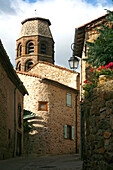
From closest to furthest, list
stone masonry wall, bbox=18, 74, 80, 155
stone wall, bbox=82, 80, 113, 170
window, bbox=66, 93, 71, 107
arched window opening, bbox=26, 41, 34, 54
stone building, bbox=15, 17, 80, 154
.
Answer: stone wall, bbox=82, 80, 113, 170, stone masonry wall, bbox=18, 74, 80, 155, stone building, bbox=15, 17, 80, 154, window, bbox=66, 93, 71, 107, arched window opening, bbox=26, 41, 34, 54

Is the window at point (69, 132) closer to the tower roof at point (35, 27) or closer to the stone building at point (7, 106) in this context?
the stone building at point (7, 106)

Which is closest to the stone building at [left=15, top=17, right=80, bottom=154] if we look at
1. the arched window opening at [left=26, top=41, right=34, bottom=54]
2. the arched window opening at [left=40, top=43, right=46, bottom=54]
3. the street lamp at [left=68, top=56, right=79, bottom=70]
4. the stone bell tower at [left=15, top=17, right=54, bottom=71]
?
the street lamp at [left=68, top=56, right=79, bottom=70]

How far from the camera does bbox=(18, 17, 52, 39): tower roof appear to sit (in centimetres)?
4175

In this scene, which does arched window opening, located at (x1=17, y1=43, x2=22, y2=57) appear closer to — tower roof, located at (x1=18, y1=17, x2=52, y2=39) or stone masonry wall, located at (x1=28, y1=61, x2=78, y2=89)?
tower roof, located at (x1=18, y1=17, x2=52, y2=39)

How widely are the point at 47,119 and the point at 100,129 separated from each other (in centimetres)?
1661

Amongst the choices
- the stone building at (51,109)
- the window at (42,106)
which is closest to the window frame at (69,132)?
the stone building at (51,109)

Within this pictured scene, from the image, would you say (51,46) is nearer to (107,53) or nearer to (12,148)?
(12,148)

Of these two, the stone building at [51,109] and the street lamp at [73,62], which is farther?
the stone building at [51,109]

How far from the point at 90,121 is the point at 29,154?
15407 millimetres

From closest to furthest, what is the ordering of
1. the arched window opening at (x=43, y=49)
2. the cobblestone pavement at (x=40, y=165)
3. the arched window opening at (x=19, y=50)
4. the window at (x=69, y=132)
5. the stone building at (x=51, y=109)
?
1. the cobblestone pavement at (x=40, y=165)
2. the stone building at (x=51, y=109)
3. the window at (x=69, y=132)
4. the arched window opening at (x=43, y=49)
5. the arched window opening at (x=19, y=50)

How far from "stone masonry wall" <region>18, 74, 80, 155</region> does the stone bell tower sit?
17.8 metres

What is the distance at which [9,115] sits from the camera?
13875 mm

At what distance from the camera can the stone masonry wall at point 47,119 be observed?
21.1m

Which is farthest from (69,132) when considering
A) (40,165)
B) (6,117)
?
(40,165)
